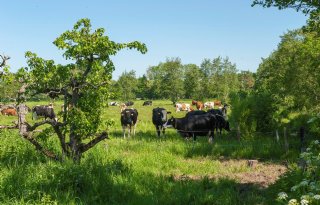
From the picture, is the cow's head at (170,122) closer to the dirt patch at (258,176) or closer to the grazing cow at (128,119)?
the grazing cow at (128,119)

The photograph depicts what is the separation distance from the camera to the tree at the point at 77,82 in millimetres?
9750

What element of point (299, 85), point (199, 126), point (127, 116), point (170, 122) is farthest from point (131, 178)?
point (127, 116)

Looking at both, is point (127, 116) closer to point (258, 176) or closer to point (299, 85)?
point (299, 85)

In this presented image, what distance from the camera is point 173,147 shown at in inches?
588

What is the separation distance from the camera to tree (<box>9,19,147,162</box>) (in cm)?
975

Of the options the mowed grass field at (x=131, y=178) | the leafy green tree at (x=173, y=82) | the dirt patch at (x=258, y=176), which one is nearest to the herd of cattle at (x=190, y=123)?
the mowed grass field at (x=131, y=178)

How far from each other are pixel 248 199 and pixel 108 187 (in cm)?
364

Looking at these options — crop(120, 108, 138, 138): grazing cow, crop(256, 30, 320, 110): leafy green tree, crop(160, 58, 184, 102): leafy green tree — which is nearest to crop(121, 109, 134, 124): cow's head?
crop(120, 108, 138, 138): grazing cow

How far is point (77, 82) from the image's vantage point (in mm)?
10477

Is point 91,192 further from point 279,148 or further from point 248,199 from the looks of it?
point 279,148

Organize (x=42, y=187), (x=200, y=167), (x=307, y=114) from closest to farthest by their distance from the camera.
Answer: (x=42, y=187) → (x=200, y=167) → (x=307, y=114)

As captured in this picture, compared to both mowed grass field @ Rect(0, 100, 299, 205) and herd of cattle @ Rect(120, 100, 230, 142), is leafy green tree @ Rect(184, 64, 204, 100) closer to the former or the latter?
herd of cattle @ Rect(120, 100, 230, 142)

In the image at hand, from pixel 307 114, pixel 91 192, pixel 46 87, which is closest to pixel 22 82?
pixel 46 87

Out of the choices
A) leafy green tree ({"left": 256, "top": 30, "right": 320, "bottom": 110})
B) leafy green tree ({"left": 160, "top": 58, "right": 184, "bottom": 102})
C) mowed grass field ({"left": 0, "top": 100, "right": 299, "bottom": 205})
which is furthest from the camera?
leafy green tree ({"left": 160, "top": 58, "right": 184, "bottom": 102})
